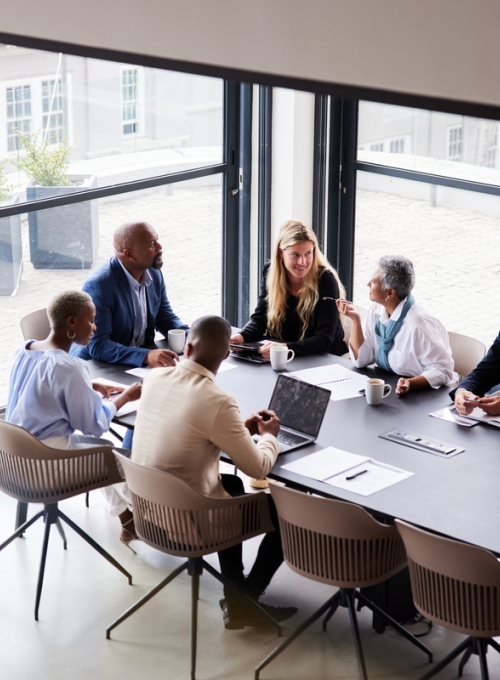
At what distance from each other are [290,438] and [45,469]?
41.8 inches

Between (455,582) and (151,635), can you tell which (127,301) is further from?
(455,582)

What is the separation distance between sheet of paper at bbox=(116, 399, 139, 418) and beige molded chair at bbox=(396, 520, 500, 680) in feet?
5.13

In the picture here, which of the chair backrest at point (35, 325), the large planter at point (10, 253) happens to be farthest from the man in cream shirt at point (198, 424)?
the large planter at point (10, 253)

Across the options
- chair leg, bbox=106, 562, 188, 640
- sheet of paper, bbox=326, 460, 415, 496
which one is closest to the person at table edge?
sheet of paper, bbox=326, 460, 415, 496

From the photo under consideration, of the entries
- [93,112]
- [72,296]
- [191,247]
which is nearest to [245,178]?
[191,247]

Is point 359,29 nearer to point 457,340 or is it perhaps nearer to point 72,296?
point 72,296

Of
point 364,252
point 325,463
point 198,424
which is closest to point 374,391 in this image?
point 325,463

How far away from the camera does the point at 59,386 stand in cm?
400

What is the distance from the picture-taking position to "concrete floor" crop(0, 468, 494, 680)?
A: 12.2 ft

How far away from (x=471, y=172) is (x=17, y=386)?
3.61m

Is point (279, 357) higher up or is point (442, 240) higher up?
point (442, 240)

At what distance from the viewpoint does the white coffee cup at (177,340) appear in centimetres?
496

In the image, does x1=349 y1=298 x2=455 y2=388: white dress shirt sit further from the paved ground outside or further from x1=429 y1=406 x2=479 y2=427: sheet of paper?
the paved ground outside

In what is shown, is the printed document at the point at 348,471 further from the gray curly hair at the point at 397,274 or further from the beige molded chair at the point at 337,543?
the gray curly hair at the point at 397,274
